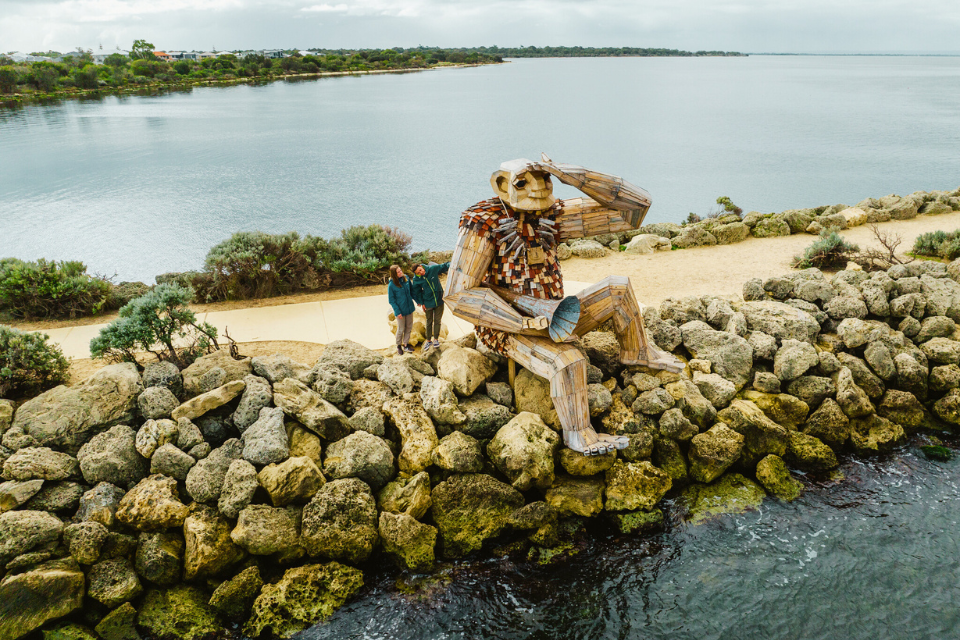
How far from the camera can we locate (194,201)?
15.1 meters

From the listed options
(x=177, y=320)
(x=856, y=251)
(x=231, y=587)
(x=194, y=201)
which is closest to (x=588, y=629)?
(x=231, y=587)

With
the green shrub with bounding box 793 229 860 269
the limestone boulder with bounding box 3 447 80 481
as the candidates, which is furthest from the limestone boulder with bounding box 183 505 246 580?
the green shrub with bounding box 793 229 860 269

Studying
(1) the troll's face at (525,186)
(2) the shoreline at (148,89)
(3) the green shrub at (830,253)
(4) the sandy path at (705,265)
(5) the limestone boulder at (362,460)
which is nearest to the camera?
(1) the troll's face at (525,186)

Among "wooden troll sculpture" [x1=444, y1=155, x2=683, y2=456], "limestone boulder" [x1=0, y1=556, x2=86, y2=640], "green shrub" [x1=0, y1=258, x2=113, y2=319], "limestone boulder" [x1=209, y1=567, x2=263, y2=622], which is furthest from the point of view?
"green shrub" [x1=0, y1=258, x2=113, y2=319]

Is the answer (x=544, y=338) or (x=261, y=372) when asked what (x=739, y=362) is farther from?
(x=261, y=372)

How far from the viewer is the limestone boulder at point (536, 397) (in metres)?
5.61

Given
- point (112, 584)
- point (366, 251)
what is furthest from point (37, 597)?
point (366, 251)

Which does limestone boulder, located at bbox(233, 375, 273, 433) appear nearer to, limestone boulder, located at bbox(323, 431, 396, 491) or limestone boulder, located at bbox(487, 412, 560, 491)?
limestone boulder, located at bbox(323, 431, 396, 491)

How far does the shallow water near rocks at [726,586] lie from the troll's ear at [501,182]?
3.12 meters

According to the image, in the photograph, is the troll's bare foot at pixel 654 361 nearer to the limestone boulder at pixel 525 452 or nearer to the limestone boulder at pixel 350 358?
the limestone boulder at pixel 525 452

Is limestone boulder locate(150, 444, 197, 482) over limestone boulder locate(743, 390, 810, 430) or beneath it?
over

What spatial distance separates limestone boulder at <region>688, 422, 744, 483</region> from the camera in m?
5.63

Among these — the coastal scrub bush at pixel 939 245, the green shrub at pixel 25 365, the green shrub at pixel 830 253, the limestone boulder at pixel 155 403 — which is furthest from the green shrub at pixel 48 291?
the coastal scrub bush at pixel 939 245

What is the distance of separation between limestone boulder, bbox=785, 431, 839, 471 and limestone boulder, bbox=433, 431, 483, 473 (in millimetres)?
3248
